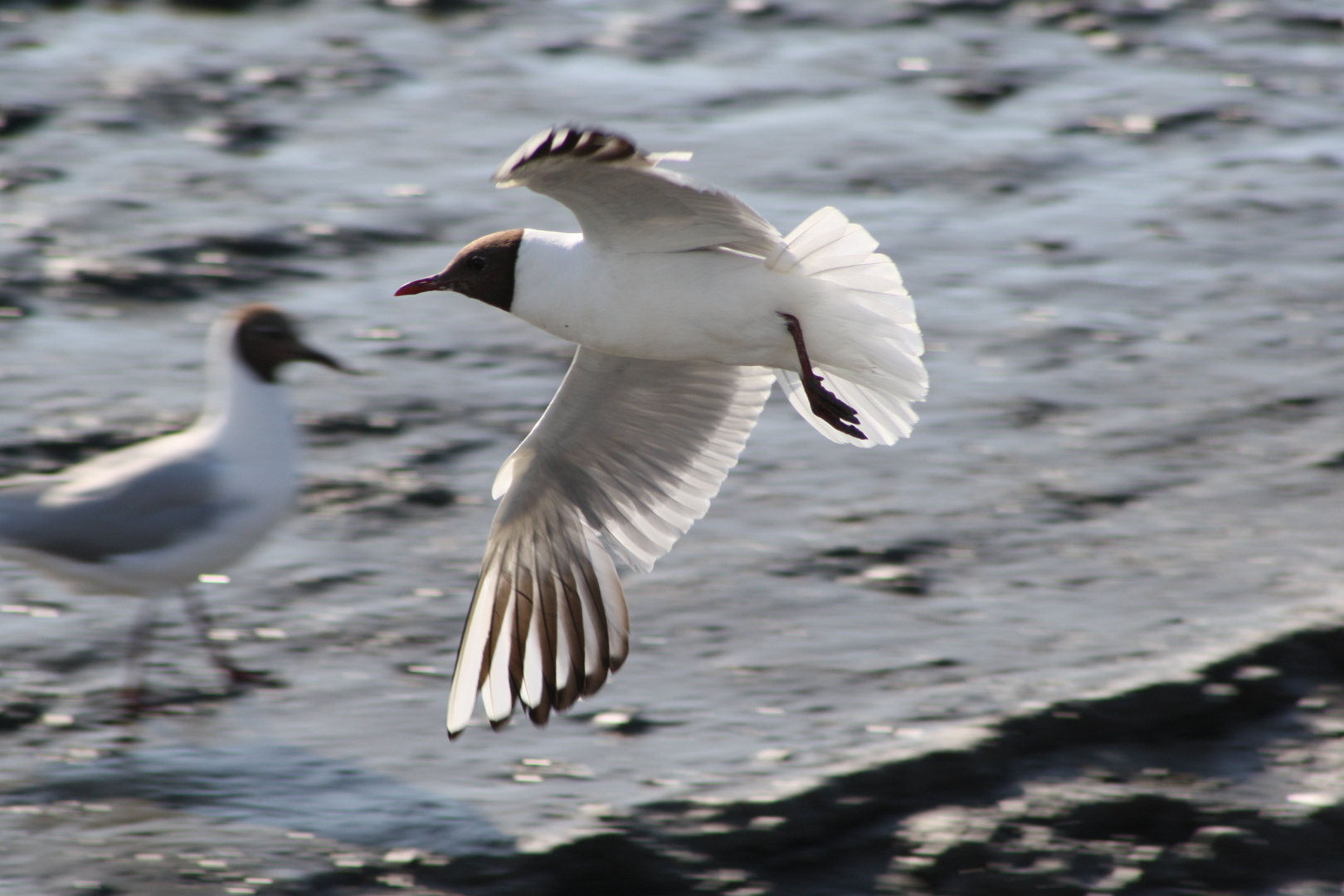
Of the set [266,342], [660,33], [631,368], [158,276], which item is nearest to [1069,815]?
[631,368]

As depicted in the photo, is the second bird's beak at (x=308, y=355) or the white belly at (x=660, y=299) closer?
the white belly at (x=660, y=299)

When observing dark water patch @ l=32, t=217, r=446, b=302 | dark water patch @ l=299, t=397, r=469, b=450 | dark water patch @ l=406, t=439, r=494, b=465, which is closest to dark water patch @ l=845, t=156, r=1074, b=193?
dark water patch @ l=32, t=217, r=446, b=302

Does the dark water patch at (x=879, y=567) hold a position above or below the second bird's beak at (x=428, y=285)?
below

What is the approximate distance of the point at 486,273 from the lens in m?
4.50

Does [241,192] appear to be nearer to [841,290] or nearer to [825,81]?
[825,81]

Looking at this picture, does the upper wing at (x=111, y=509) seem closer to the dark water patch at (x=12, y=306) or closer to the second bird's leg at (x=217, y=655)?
the second bird's leg at (x=217, y=655)

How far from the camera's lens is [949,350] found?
8.01 m

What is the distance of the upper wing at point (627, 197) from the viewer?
3539 millimetres

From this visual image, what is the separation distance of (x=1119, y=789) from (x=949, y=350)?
3482 mm

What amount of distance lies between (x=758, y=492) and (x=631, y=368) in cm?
186

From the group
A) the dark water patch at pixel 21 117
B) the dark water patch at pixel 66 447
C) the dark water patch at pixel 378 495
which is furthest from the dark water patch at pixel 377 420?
the dark water patch at pixel 21 117

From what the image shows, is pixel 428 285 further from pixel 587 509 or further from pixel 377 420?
pixel 377 420

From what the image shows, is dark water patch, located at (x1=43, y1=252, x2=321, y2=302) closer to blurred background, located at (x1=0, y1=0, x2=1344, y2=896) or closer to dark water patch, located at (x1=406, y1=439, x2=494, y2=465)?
blurred background, located at (x1=0, y1=0, x2=1344, y2=896)

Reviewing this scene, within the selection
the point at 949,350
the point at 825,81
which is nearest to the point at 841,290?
the point at 949,350
